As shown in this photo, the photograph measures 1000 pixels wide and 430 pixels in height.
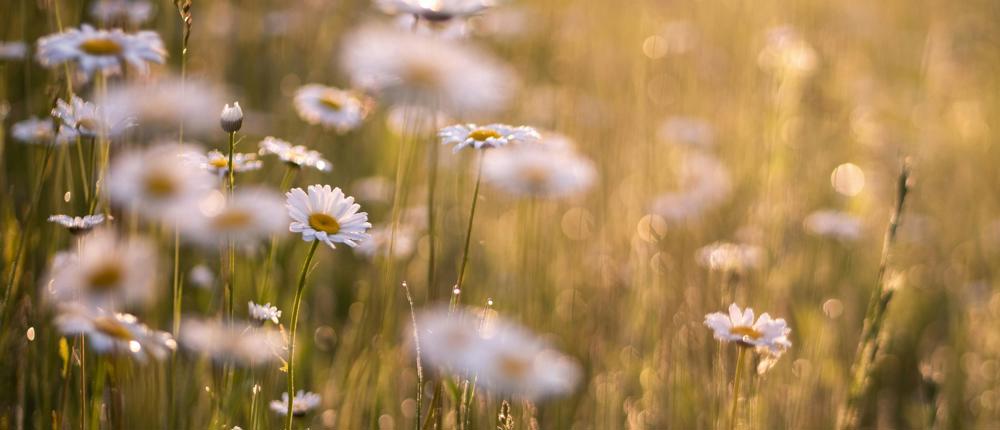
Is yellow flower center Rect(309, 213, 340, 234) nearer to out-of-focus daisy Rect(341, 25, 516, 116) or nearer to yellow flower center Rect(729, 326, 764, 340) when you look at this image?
out-of-focus daisy Rect(341, 25, 516, 116)

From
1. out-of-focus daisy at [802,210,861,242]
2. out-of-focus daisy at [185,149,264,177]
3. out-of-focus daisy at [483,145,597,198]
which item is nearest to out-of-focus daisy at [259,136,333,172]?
out-of-focus daisy at [185,149,264,177]

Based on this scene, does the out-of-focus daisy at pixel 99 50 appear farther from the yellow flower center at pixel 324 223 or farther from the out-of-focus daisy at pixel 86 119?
the yellow flower center at pixel 324 223

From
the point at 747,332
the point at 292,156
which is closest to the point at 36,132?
the point at 292,156

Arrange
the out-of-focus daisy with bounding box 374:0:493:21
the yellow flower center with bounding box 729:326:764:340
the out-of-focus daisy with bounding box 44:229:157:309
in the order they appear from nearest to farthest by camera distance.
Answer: the out-of-focus daisy with bounding box 44:229:157:309 < the yellow flower center with bounding box 729:326:764:340 < the out-of-focus daisy with bounding box 374:0:493:21

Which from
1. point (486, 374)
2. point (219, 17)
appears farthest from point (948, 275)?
point (219, 17)

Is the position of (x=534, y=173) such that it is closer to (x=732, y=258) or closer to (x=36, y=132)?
(x=732, y=258)

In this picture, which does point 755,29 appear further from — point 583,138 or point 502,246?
point 502,246

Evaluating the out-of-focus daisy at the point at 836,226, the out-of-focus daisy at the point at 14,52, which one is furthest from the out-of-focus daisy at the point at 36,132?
the out-of-focus daisy at the point at 836,226
